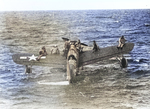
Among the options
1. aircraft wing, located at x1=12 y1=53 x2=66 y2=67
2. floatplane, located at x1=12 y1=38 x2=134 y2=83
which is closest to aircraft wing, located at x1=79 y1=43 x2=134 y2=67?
floatplane, located at x1=12 y1=38 x2=134 y2=83

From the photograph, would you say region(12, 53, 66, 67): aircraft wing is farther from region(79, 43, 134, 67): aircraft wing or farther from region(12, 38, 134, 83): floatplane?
region(79, 43, 134, 67): aircraft wing

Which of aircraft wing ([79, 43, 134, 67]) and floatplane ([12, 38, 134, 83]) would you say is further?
aircraft wing ([79, 43, 134, 67])

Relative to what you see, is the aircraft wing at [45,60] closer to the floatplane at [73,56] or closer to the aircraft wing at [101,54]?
the floatplane at [73,56]

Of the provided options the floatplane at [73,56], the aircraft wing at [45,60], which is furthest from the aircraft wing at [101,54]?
the aircraft wing at [45,60]

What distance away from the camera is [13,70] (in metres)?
15.9

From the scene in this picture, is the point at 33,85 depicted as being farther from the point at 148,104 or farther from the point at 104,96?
the point at 148,104

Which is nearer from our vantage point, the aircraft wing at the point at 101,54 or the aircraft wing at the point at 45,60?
the aircraft wing at the point at 45,60

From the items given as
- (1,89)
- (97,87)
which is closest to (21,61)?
(1,89)

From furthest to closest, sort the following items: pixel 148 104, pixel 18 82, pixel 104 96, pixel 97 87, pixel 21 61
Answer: pixel 21 61 → pixel 18 82 → pixel 97 87 → pixel 104 96 → pixel 148 104

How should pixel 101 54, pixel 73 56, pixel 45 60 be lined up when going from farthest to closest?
pixel 101 54 → pixel 45 60 → pixel 73 56

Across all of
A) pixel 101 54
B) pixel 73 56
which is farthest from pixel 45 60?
pixel 101 54

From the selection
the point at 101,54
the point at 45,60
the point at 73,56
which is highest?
the point at 73,56

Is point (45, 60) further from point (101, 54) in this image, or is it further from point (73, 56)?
point (101, 54)

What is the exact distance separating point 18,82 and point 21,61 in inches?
90.6
